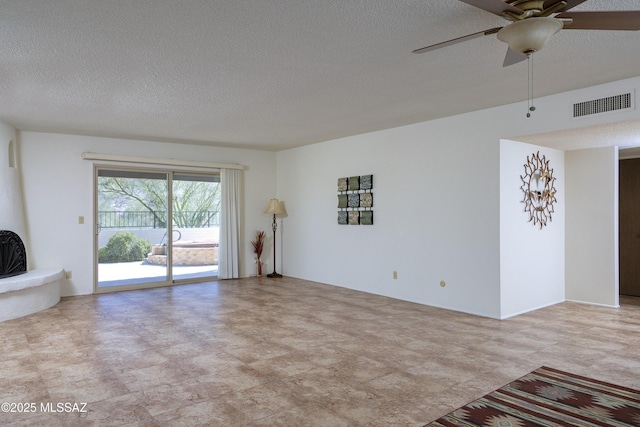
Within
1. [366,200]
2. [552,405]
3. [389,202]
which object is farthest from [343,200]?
[552,405]

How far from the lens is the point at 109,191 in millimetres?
6621

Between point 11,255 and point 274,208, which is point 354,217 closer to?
point 274,208

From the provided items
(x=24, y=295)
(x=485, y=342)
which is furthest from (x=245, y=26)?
(x=24, y=295)

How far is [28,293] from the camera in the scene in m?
5.11

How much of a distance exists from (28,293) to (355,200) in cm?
450

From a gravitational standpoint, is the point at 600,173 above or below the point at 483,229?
above

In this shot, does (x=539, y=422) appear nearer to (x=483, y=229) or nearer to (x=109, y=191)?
(x=483, y=229)

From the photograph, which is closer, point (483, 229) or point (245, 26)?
point (245, 26)

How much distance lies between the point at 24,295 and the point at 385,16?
5159 millimetres

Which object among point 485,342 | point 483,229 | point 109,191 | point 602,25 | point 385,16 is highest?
point 385,16

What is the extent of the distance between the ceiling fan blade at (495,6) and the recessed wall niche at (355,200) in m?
4.27

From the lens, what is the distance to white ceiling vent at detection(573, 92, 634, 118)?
3.80 metres

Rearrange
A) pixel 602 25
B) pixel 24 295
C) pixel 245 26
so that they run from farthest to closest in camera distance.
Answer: pixel 24 295, pixel 245 26, pixel 602 25

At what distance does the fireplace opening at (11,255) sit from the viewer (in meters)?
5.18
